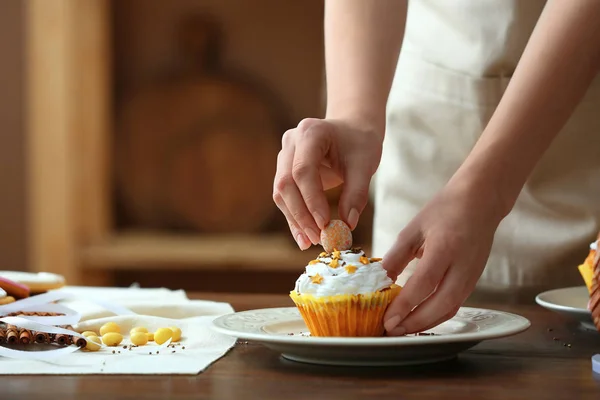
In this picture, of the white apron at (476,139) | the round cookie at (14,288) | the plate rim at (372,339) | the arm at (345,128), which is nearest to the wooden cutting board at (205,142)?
the white apron at (476,139)

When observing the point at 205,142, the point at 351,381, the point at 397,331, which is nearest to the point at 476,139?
the point at 397,331

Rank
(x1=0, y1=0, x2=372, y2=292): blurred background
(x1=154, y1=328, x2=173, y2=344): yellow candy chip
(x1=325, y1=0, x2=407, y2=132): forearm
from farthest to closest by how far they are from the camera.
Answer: (x1=0, y1=0, x2=372, y2=292): blurred background < (x1=325, y1=0, x2=407, y2=132): forearm < (x1=154, y1=328, x2=173, y2=344): yellow candy chip

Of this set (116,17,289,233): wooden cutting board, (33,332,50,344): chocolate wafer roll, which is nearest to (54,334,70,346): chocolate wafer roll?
(33,332,50,344): chocolate wafer roll

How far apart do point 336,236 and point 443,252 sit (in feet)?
0.55

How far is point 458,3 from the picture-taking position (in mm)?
1480

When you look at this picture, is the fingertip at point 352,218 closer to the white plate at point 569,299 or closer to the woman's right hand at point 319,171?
the woman's right hand at point 319,171

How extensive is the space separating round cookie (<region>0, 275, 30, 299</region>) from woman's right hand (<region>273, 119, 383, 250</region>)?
1.24ft

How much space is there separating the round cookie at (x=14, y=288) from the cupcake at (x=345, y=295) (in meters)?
0.40

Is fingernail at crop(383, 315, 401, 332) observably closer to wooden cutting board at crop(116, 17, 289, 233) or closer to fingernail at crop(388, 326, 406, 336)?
fingernail at crop(388, 326, 406, 336)

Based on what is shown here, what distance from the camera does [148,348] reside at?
3.08ft

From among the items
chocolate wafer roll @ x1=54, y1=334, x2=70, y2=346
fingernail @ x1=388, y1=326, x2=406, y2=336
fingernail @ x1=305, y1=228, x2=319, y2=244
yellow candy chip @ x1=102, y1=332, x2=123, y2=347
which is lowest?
yellow candy chip @ x1=102, y1=332, x2=123, y2=347

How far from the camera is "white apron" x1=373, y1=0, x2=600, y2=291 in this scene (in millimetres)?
1379

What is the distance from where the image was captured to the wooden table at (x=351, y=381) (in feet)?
2.37

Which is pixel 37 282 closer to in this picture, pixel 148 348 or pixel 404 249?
pixel 148 348
